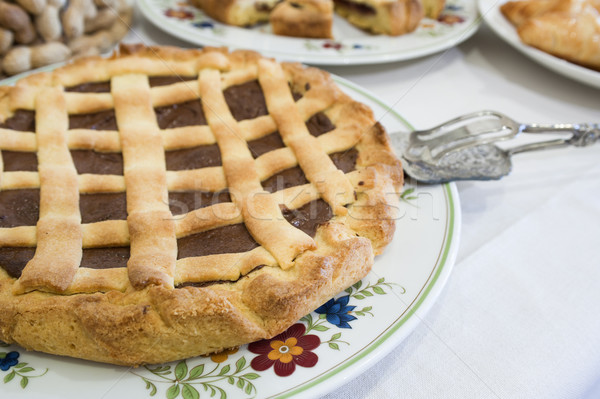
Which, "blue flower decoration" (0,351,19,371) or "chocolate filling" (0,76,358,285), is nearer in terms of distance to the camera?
"blue flower decoration" (0,351,19,371)

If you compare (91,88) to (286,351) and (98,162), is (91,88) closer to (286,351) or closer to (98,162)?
(98,162)

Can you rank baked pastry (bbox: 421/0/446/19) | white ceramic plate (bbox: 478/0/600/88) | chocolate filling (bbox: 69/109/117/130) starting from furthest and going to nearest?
baked pastry (bbox: 421/0/446/19) → white ceramic plate (bbox: 478/0/600/88) → chocolate filling (bbox: 69/109/117/130)

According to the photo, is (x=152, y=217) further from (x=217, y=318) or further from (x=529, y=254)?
(x=529, y=254)

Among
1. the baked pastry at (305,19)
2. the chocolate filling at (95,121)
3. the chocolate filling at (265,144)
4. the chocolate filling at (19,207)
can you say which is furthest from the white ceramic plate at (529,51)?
the chocolate filling at (19,207)

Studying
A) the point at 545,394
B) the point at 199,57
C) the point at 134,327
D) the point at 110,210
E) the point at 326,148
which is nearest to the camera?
the point at 134,327

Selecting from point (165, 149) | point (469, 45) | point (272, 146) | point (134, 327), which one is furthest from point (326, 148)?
→ point (469, 45)

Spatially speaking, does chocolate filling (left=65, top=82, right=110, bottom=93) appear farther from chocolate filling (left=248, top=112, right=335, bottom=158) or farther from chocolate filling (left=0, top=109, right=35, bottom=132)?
chocolate filling (left=248, top=112, right=335, bottom=158)

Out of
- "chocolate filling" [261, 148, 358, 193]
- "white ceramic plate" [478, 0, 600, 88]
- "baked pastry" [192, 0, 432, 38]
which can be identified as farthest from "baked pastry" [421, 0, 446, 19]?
"chocolate filling" [261, 148, 358, 193]
